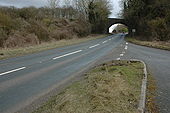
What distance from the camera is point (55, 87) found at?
8164 millimetres

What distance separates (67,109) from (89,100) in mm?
816

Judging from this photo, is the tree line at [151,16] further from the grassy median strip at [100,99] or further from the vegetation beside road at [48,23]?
the grassy median strip at [100,99]

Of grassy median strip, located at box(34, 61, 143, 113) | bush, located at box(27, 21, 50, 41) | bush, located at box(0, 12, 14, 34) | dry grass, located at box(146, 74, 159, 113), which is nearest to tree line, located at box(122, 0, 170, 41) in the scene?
bush, located at box(27, 21, 50, 41)

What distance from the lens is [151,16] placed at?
48469 mm

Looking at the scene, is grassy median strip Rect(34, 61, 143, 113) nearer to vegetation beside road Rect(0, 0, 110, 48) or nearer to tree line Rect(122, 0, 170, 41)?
vegetation beside road Rect(0, 0, 110, 48)

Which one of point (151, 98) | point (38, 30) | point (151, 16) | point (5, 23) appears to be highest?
point (151, 16)

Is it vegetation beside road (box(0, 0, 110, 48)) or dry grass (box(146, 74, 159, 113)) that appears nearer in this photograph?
dry grass (box(146, 74, 159, 113))

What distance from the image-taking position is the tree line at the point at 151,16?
131 feet

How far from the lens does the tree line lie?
3988 centimetres

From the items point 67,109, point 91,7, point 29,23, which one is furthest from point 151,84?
point 91,7

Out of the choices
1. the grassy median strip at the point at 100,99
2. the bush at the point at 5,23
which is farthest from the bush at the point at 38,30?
the grassy median strip at the point at 100,99

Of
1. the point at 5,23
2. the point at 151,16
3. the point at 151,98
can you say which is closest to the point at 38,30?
the point at 5,23

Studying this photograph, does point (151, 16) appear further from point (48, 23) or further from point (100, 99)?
point (100, 99)

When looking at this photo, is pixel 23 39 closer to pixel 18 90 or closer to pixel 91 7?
pixel 18 90
